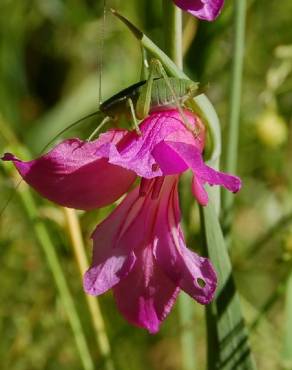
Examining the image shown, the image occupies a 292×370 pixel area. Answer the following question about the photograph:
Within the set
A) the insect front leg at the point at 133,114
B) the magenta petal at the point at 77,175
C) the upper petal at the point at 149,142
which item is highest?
the insect front leg at the point at 133,114

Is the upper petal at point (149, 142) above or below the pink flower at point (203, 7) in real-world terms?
below

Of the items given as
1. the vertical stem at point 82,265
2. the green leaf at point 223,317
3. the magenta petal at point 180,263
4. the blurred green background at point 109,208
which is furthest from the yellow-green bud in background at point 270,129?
the magenta petal at point 180,263

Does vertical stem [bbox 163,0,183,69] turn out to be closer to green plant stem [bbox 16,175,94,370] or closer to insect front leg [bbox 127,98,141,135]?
insect front leg [bbox 127,98,141,135]

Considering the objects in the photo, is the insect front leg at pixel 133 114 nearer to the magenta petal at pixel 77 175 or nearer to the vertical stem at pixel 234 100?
the magenta petal at pixel 77 175

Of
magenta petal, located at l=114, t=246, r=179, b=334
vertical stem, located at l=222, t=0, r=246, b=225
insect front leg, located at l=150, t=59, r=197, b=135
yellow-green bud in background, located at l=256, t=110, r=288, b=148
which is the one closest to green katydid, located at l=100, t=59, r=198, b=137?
insect front leg, located at l=150, t=59, r=197, b=135

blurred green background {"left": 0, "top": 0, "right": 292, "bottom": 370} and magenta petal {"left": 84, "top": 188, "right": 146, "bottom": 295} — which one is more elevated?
magenta petal {"left": 84, "top": 188, "right": 146, "bottom": 295}

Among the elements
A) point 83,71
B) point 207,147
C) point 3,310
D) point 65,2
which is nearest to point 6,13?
point 65,2

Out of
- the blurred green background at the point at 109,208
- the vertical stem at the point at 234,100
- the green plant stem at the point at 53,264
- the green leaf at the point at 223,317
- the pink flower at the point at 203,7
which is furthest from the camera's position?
the blurred green background at the point at 109,208
